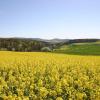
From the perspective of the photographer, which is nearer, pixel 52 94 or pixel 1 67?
pixel 52 94

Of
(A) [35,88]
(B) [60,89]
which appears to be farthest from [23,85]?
(B) [60,89]

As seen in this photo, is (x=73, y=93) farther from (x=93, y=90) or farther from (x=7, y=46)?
(x=7, y=46)

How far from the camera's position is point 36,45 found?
4601 inches

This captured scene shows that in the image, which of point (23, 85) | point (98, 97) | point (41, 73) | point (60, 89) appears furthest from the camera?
point (41, 73)

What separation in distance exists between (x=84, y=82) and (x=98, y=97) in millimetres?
3157

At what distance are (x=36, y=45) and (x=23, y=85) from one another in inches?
4113

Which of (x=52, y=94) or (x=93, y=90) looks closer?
(x=52, y=94)

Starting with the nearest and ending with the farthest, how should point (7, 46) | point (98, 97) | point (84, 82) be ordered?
point (98, 97) < point (84, 82) < point (7, 46)

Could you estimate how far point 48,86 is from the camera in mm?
12977

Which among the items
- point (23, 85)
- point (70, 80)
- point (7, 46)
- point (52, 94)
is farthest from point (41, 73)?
point (7, 46)

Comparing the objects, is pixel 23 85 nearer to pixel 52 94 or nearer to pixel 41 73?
pixel 52 94

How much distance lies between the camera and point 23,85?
12.5m

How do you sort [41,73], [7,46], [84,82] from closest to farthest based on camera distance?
[84,82] < [41,73] < [7,46]

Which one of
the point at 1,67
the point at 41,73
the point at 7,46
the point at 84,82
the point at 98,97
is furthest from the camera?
the point at 7,46
